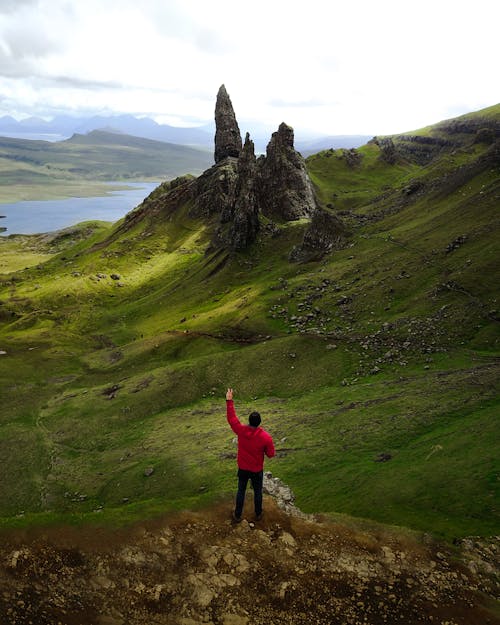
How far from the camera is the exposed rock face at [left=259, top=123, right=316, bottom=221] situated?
12694cm

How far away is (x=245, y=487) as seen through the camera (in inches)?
773

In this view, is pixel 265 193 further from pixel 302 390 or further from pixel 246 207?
pixel 302 390

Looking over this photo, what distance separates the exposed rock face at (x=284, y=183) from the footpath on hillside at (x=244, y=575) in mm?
111970

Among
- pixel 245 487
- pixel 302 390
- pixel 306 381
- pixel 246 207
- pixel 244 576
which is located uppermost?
pixel 246 207

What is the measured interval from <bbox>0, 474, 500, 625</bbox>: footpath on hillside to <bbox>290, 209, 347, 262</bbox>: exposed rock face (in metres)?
71.0

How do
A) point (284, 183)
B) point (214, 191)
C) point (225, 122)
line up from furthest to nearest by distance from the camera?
point (225, 122) < point (214, 191) < point (284, 183)

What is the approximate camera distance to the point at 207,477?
2970 cm

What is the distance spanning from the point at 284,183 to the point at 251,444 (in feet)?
396

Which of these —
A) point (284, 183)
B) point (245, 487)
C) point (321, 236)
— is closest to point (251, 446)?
point (245, 487)

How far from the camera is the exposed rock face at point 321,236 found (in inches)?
3433

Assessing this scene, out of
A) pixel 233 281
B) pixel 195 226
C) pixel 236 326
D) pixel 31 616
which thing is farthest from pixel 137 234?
pixel 31 616

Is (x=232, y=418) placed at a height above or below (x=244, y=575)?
above

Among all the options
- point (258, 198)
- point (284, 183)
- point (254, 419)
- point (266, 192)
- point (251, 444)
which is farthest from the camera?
point (266, 192)

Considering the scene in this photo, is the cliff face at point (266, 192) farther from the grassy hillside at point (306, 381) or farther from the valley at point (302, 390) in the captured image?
the grassy hillside at point (306, 381)
